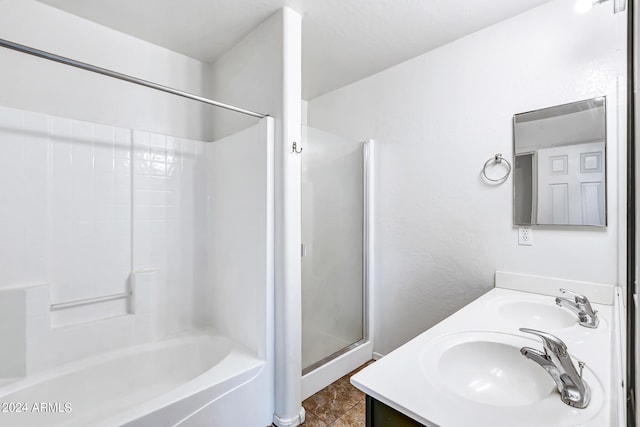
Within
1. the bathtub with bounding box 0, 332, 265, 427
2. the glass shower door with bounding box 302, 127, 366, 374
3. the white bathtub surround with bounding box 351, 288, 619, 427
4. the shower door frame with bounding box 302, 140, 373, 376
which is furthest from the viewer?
the shower door frame with bounding box 302, 140, 373, 376

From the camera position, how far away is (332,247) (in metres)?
2.17

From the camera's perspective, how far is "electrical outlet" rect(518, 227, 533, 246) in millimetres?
1646

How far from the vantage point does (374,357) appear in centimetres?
Answer: 241

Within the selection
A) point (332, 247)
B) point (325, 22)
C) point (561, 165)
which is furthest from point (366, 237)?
point (325, 22)

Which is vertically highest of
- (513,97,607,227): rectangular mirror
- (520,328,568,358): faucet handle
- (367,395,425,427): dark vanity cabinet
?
(513,97,607,227): rectangular mirror

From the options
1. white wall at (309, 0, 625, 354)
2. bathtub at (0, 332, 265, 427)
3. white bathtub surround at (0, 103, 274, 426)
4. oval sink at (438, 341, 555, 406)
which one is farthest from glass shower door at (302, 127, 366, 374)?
oval sink at (438, 341, 555, 406)

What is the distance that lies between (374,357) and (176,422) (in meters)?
1.56

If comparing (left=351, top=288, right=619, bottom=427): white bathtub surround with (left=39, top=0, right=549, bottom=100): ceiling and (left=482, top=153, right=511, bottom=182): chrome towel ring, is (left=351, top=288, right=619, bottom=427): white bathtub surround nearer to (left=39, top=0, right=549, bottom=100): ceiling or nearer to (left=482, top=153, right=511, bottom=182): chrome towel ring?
(left=482, top=153, right=511, bottom=182): chrome towel ring

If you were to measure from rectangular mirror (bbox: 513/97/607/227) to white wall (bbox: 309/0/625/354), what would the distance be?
0.13ft

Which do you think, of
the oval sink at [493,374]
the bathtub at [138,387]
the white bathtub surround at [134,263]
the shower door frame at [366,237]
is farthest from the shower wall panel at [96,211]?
the oval sink at [493,374]

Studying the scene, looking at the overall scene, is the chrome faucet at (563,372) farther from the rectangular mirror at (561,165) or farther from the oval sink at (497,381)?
the rectangular mirror at (561,165)

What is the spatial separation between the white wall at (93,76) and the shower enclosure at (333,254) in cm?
104

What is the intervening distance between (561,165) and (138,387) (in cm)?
273

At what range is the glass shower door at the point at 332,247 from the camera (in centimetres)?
197
